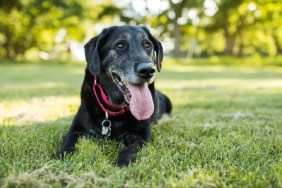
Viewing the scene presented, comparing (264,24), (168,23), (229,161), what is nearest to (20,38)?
(168,23)

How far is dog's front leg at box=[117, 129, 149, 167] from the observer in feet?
10.4

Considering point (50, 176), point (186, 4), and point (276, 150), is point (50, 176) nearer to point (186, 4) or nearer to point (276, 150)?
point (276, 150)

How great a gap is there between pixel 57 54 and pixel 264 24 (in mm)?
30258

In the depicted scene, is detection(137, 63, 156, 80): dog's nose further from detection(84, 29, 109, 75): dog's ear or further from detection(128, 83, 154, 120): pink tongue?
detection(84, 29, 109, 75): dog's ear

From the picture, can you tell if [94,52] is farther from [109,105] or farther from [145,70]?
[145,70]

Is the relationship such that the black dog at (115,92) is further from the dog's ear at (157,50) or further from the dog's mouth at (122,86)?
the dog's ear at (157,50)

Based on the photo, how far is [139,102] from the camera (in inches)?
146

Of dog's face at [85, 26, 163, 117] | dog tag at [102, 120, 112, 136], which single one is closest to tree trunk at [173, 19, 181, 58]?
dog's face at [85, 26, 163, 117]

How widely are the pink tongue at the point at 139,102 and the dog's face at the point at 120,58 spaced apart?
0.03 meters

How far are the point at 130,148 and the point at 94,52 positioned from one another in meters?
1.23

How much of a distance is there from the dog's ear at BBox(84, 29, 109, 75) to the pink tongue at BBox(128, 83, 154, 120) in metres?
0.48

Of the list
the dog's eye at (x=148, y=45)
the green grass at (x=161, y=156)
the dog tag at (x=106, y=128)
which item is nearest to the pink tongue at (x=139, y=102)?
the green grass at (x=161, y=156)

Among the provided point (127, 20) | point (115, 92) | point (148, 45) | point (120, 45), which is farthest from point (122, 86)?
point (127, 20)

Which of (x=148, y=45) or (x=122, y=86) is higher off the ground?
(x=148, y=45)
